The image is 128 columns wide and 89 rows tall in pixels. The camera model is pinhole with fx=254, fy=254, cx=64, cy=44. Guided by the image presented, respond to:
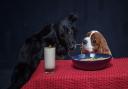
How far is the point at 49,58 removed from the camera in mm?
1623

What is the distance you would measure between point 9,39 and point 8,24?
0.64 feet

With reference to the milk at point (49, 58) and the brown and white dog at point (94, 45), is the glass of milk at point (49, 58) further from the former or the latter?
the brown and white dog at point (94, 45)

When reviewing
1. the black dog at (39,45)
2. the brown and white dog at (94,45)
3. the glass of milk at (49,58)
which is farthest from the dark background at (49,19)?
the glass of milk at (49,58)

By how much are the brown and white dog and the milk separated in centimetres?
54

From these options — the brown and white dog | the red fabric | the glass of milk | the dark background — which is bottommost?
the red fabric

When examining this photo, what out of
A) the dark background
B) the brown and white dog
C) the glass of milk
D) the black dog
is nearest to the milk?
the glass of milk

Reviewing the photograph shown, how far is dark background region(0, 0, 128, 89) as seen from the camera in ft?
10.8

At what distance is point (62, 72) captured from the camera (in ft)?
5.33

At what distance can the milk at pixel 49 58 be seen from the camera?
63.4 inches

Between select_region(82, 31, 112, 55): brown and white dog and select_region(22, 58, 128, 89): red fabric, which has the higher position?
select_region(82, 31, 112, 55): brown and white dog

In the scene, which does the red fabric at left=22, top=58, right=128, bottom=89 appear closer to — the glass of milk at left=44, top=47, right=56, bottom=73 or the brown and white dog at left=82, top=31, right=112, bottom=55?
the glass of milk at left=44, top=47, right=56, bottom=73

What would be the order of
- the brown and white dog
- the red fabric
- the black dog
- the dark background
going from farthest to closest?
1. the dark background
2. the black dog
3. the brown and white dog
4. the red fabric

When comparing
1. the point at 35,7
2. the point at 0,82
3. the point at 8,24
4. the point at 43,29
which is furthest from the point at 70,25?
the point at 0,82

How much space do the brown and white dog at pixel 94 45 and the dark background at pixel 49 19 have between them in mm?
1031
